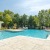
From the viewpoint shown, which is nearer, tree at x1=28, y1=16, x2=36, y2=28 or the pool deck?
the pool deck

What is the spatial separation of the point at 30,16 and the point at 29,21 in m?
1.50

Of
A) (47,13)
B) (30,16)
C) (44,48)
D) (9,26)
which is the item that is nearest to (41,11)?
(47,13)

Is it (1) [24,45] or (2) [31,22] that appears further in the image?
(2) [31,22]

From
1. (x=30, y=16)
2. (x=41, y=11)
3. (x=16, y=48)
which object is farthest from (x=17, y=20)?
(x=16, y=48)

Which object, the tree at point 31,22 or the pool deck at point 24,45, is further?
the tree at point 31,22

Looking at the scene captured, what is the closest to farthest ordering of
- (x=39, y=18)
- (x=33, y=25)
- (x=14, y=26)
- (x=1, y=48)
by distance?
(x=1, y=48), (x=14, y=26), (x=39, y=18), (x=33, y=25)

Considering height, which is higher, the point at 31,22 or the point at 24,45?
the point at 31,22

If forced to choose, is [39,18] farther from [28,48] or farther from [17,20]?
[28,48]

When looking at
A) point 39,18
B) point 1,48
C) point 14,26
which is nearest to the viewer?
point 1,48

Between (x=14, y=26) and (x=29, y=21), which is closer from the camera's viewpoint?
(x=14, y=26)

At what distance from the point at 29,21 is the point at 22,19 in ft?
7.21

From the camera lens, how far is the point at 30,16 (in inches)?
1479

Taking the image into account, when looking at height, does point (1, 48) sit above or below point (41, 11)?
below

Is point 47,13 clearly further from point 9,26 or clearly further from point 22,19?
point 9,26
